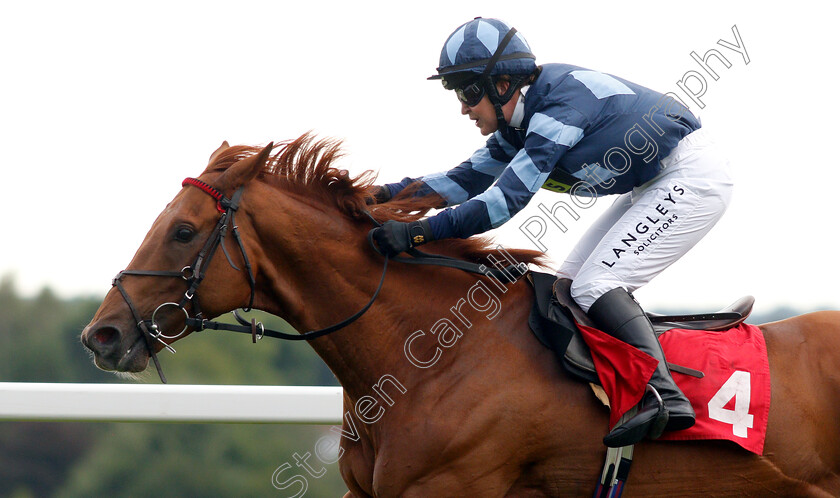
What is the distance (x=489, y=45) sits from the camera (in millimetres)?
3119

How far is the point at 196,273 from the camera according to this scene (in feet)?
9.16

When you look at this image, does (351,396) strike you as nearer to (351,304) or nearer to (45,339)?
(351,304)

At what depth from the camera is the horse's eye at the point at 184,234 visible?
2.82m

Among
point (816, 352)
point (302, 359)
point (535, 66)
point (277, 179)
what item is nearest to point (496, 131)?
point (535, 66)

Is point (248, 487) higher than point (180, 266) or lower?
lower

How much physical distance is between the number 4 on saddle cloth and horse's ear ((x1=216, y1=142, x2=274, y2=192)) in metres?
1.14

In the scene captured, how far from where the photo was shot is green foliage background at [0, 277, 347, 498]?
2938 cm

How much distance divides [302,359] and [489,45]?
130ft

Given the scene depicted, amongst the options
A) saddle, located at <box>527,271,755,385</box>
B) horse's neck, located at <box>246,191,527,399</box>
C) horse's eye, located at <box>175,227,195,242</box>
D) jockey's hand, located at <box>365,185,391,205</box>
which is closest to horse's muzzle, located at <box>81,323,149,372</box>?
horse's eye, located at <box>175,227,195,242</box>

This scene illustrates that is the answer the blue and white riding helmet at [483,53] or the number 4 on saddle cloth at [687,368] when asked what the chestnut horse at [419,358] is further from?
the blue and white riding helmet at [483,53]

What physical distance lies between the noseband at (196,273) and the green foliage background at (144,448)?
78.5 ft

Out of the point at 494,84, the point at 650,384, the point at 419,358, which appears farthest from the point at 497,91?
the point at 650,384

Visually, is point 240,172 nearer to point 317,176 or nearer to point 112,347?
point 317,176

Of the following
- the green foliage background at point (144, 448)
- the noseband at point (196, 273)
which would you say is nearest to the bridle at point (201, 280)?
the noseband at point (196, 273)
